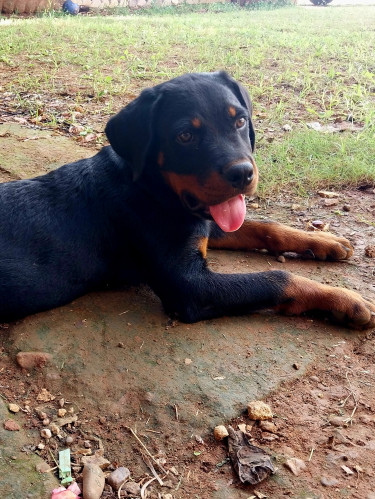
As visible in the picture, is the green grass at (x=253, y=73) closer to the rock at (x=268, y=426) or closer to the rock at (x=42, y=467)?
the rock at (x=268, y=426)

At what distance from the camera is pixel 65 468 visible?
96.5 inches

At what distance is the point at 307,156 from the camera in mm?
5621

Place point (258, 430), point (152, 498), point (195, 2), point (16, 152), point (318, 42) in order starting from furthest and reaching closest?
point (195, 2), point (318, 42), point (16, 152), point (258, 430), point (152, 498)

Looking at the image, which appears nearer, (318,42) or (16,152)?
(16,152)

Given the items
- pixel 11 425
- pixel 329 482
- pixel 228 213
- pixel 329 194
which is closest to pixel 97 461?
pixel 11 425

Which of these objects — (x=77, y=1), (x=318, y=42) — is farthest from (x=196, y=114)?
(x=77, y=1)

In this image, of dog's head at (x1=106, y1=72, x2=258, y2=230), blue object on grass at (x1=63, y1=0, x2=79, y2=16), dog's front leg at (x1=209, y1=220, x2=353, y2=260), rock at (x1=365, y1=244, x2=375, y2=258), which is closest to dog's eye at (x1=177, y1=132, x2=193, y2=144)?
dog's head at (x1=106, y1=72, x2=258, y2=230)

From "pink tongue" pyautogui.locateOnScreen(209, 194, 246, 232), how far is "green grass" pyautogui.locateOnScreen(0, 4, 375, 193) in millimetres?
1817

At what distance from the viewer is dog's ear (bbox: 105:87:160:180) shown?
11.0 feet

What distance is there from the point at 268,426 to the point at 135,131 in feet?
6.14

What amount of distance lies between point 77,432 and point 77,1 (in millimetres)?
16779

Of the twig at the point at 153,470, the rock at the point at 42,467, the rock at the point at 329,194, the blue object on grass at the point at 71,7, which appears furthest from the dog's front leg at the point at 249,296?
the blue object on grass at the point at 71,7

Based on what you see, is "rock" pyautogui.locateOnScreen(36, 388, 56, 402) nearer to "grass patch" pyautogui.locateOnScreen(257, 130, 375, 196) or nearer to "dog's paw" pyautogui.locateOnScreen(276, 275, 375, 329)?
"dog's paw" pyautogui.locateOnScreen(276, 275, 375, 329)

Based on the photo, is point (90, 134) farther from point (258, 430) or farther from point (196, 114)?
point (258, 430)
